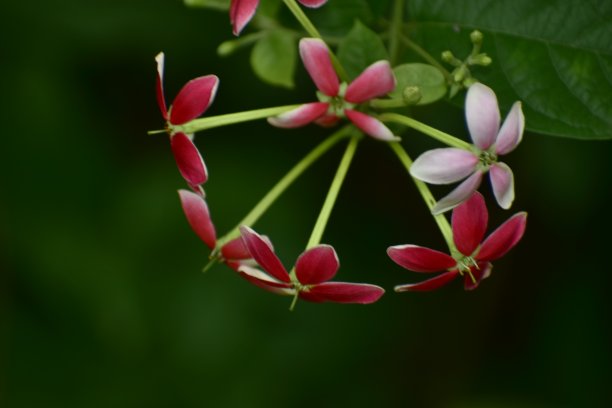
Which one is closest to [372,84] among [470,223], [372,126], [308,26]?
[372,126]

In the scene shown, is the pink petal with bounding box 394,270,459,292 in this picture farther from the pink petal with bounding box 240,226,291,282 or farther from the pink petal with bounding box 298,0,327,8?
the pink petal with bounding box 298,0,327,8

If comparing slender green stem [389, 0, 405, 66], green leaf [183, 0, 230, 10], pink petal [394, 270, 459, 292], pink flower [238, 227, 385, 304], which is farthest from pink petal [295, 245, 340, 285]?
green leaf [183, 0, 230, 10]

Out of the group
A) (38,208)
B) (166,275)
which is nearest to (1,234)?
(38,208)

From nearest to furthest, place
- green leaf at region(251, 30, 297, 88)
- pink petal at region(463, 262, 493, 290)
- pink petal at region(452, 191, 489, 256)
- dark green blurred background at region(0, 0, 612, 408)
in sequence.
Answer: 1. pink petal at region(452, 191, 489, 256)
2. pink petal at region(463, 262, 493, 290)
3. green leaf at region(251, 30, 297, 88)
4. dark green blurred background at region(0, 0, 612, 408)

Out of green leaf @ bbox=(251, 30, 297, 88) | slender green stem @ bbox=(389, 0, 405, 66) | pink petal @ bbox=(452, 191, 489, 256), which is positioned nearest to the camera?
Answer: pink petal @ bbox=(452, 191, 489, 256)

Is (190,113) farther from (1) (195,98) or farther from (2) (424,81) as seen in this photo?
(2) (424,81)

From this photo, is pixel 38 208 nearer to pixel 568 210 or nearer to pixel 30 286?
pixel 30 286

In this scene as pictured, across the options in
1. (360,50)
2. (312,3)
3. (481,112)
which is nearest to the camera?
(481,112)
